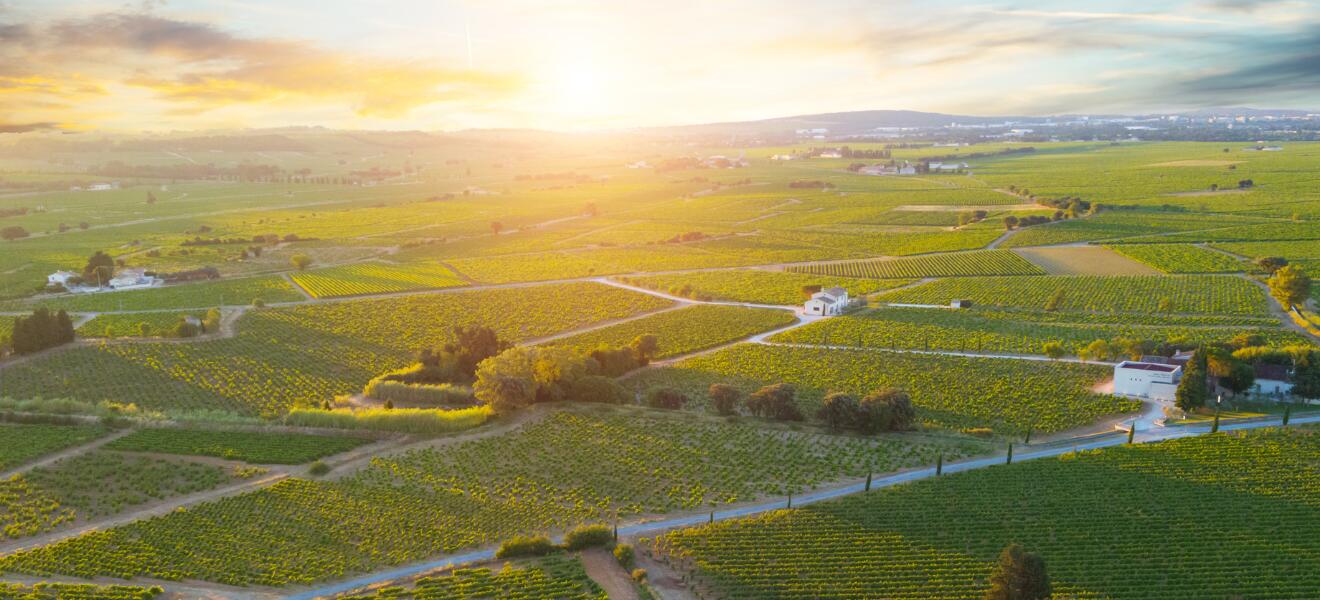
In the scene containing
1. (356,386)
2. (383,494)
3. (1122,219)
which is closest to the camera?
(383,494)

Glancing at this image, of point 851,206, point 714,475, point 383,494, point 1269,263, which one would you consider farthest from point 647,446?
point 851,206

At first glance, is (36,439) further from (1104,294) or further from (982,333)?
(1104,294)

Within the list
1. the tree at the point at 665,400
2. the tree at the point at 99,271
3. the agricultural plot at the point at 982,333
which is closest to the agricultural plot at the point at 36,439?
the tree at the point at 665,400

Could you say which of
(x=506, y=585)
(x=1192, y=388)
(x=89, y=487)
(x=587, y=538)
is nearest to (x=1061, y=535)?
(x=587, y=538)

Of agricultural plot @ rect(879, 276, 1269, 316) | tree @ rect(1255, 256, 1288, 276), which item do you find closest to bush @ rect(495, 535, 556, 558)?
agricultural plot @ rect(879, 276, 1269, 316)

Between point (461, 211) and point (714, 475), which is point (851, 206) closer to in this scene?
point (461, 211)
